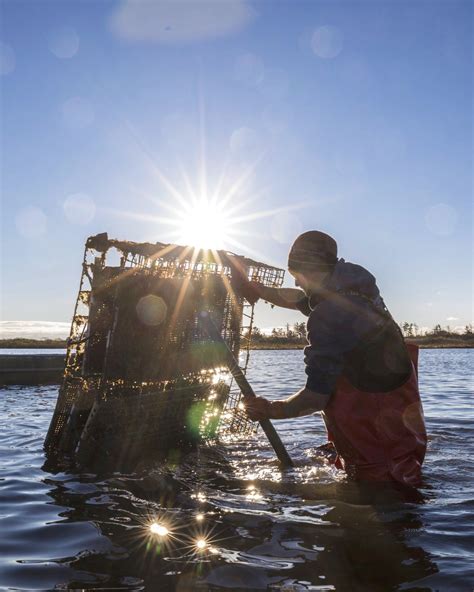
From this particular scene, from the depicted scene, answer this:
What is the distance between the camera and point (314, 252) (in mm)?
4289

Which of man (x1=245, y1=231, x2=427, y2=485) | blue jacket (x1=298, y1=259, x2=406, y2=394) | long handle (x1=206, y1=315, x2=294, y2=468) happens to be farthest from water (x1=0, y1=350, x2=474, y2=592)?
blue jacket (x1=298, y1=259, x2=406, y2=394)

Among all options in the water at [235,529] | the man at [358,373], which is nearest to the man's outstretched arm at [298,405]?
the man at [358,373]

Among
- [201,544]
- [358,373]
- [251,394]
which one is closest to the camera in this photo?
[201,544]

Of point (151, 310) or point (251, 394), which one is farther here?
point (151, 310)

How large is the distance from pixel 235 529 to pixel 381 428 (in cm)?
151

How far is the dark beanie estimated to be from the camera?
429 cm

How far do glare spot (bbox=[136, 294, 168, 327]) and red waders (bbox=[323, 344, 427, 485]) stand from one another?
2.71m

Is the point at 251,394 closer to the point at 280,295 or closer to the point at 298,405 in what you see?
the point at 298,405

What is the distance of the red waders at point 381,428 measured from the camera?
4309 mm

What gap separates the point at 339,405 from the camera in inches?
173

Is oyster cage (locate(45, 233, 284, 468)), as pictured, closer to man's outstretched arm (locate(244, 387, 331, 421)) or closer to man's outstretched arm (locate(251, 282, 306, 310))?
man's outstretched arm (locate(251, 282, 306, 310))

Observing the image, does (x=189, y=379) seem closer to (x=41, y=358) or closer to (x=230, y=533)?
(x=230, y=533)

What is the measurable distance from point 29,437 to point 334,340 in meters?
6.97

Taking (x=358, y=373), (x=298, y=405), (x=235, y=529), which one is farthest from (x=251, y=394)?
(x=235, y=529)
